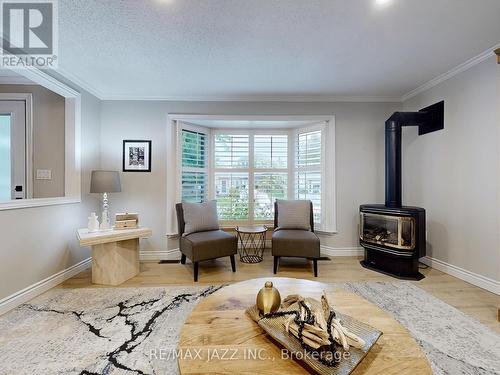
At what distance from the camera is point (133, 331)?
68.6 inches

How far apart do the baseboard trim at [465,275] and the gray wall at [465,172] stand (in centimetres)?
5

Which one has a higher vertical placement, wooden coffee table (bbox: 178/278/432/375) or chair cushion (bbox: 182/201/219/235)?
chair cushion (bbox: 182/201/219/235)

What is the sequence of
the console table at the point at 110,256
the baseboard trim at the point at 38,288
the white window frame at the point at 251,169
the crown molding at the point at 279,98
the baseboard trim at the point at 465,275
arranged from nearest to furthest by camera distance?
the baseboard trim at the point at 38,288 → the baseboard trim at the point at 465,275 → the console table at the point at 110,256 → the crown molding at the point at 279,98 → the white window frame at the point at 251,169

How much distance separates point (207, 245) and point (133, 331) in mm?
1197

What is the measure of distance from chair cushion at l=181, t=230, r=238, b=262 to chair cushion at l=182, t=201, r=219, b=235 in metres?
0.14

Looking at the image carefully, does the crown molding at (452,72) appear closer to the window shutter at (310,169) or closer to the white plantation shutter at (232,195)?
the window shutter at (310,169)

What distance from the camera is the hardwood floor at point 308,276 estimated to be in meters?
2.21

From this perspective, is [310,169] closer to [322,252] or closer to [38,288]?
[322,252]

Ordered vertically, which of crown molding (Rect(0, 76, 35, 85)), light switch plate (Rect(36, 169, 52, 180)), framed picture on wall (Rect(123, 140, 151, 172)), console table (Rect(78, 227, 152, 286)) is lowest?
console table (Rect(78, 227, 152, 286))

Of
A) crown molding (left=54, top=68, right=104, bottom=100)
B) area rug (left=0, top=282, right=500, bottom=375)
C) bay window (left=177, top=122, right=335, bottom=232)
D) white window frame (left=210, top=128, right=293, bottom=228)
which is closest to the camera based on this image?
area rug (left=0, top=282, right=500, bottom=375)

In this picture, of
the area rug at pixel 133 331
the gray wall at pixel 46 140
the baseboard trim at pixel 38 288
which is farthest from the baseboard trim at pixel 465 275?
the gray wall at pixel 46 140

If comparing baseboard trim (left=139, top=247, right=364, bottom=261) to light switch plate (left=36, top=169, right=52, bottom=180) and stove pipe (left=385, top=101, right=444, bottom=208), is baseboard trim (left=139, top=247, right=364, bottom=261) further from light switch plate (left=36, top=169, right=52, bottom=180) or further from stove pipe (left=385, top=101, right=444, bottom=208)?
light switch plate (left=36, top=169, right=52, bottom=180)

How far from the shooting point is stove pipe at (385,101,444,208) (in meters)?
3.05

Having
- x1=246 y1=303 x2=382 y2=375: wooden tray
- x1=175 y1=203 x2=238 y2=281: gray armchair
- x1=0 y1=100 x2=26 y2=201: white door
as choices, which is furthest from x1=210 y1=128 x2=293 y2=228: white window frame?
x1=246 y1=303 x2=382 y2=375: wooden tray
